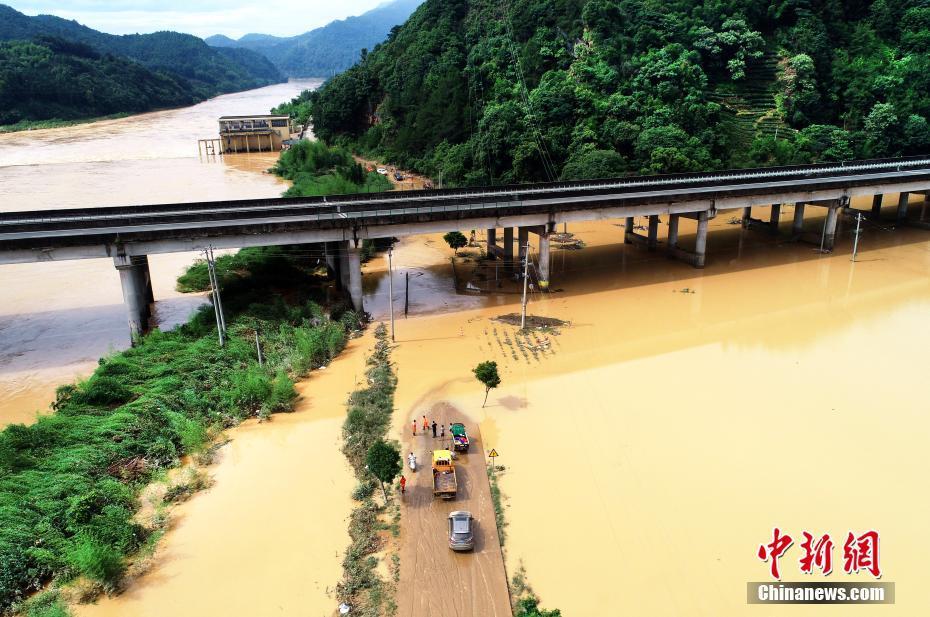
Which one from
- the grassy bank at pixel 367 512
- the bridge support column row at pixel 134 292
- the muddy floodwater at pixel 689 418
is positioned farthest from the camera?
the bridge support column row at pixel 134 292

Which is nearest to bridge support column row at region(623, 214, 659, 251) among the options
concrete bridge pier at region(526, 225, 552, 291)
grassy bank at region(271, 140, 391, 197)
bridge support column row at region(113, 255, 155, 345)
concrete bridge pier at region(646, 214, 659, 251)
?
concrete bridge pier at region(646, 214, 659, 251)

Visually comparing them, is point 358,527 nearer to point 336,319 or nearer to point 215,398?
point 215,398

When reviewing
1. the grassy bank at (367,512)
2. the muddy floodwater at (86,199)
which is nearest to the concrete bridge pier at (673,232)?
the grassy bank at (367,512)

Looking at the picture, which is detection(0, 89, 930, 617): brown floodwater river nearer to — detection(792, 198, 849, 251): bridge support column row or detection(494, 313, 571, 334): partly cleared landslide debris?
detection(494, 313, 571, 334): partly cleared landslide debris

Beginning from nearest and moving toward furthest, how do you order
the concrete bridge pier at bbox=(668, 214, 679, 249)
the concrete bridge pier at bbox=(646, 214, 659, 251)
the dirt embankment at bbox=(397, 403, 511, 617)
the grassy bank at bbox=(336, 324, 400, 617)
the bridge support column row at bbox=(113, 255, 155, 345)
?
the dirt embankment at bbox=(397, 403, 511, 617)
the grassy bank at bbox=(336, 324, 400, 617)
the bridge support column row at bbox=(113, 255, 155, 345)
the concrete bridge pier at bbox=(668, 214, 679, 249)
the concrete bridge pier at bbox=(646, 214, 659, 251)

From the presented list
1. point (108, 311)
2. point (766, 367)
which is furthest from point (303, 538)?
point (108, 311)

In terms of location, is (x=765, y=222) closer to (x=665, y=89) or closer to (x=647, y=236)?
(x=647, y=236)

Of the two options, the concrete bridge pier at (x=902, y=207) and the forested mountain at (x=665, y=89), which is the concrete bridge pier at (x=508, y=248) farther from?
the concrete bridge pier at (x=902, y=207)
